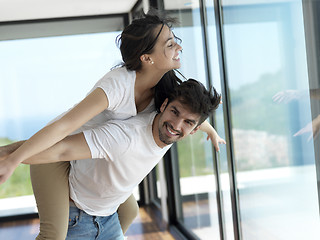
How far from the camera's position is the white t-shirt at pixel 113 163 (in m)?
1.69

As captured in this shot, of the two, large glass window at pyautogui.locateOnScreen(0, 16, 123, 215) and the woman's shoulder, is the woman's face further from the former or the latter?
large glass window at pyautogui.locateOnScreen(0, 16, 123, 215)

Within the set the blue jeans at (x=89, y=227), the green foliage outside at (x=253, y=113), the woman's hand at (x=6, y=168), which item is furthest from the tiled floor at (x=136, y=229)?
the woman's hand at (x=6, y=168)

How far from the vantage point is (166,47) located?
184 centimetres

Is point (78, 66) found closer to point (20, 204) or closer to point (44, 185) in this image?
point (20, 204)

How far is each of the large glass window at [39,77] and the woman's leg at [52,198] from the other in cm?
437

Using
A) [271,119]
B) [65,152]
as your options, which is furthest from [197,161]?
[65,152]

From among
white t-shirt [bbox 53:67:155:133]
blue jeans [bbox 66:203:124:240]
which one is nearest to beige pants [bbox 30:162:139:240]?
blue jeans [bbox 66:203:124:240]

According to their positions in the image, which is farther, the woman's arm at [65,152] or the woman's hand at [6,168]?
the woman's arm at [65,152]

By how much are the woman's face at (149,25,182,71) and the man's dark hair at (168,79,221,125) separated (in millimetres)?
99

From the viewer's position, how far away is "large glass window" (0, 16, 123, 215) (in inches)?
241

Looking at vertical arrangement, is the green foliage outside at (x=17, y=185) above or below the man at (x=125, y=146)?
below

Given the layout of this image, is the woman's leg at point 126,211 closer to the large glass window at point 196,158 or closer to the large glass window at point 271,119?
the large glass window at point 271,119

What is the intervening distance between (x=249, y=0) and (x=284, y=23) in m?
0.42

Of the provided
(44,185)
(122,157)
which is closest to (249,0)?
(122,157)
